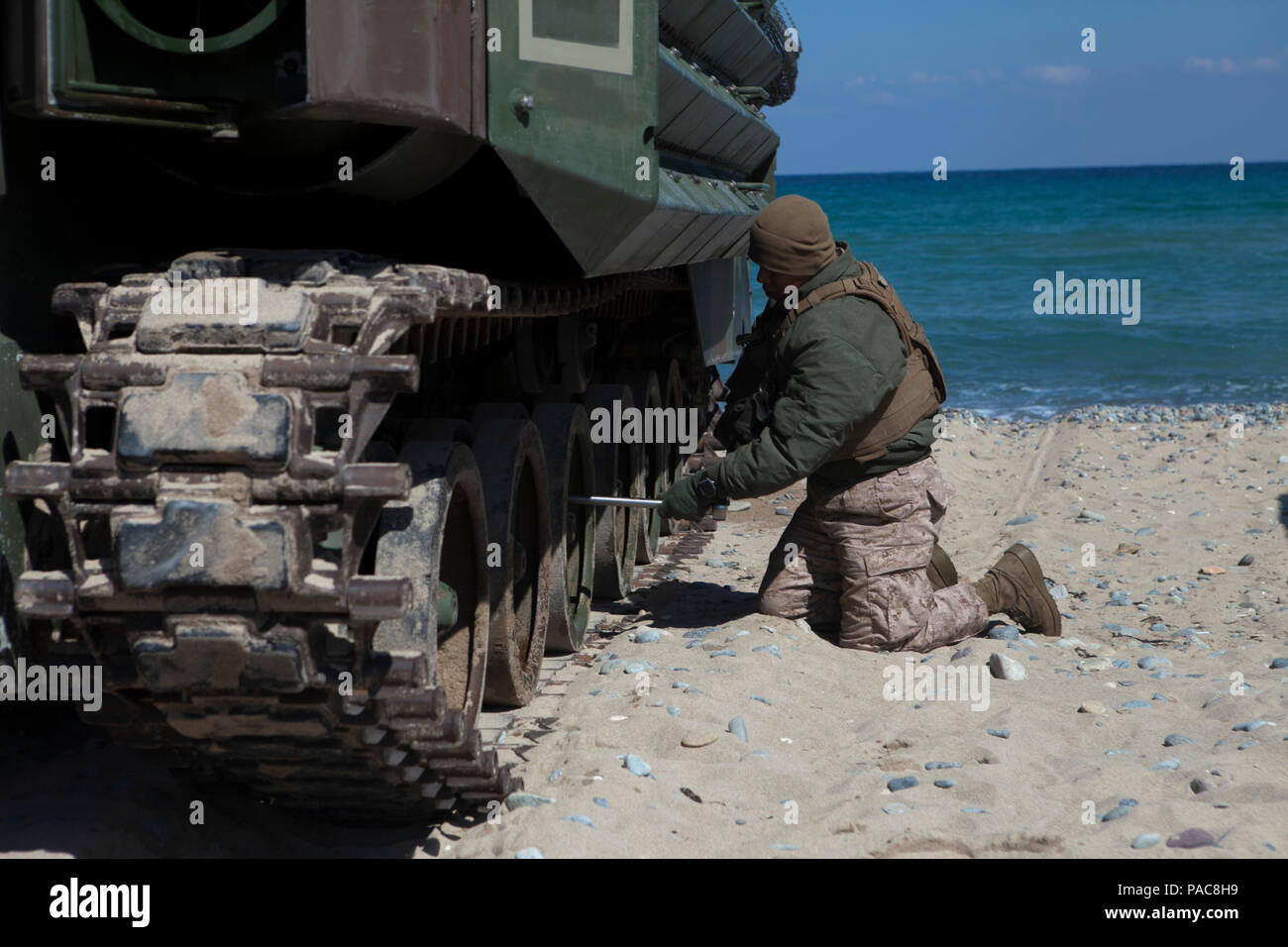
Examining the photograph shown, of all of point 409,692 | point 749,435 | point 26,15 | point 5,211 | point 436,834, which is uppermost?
point 26,15

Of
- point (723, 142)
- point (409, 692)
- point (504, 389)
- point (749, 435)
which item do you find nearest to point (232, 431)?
point (409, 692)

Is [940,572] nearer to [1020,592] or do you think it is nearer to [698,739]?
[1020,592]

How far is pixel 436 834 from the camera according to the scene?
4051 mm

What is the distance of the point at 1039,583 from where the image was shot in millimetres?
6180

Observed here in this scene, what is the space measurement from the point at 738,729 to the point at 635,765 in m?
0.45

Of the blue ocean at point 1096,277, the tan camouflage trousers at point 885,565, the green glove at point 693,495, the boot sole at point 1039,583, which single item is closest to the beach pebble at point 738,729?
the green glove at point 693,495

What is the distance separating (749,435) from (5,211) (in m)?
2.94

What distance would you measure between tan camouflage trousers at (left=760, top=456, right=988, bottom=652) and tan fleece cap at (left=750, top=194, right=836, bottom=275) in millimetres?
857

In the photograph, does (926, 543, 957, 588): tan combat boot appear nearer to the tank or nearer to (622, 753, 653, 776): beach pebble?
the tank

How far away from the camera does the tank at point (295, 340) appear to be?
9.91 feet

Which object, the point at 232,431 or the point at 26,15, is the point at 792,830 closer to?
the point at 232,431

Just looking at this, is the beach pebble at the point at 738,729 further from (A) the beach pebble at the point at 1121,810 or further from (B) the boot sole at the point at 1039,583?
(B) the boot sole at the point at 1039,583

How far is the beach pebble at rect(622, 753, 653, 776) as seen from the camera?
14.3 ft

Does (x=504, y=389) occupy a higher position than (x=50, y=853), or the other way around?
(x=504, y=389)
